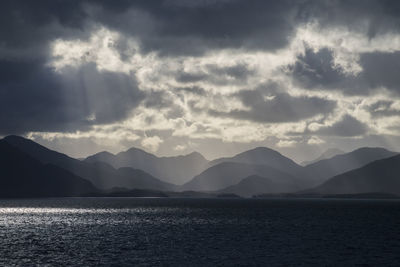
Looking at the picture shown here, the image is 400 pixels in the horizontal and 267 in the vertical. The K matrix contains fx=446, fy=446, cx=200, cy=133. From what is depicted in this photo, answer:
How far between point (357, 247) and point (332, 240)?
40.2 ft

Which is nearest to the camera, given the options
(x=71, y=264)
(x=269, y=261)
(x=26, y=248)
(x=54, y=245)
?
(x=71, y=264)

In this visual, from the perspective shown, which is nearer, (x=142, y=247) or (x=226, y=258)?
(x=226, y=258)

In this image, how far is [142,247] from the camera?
91812mm

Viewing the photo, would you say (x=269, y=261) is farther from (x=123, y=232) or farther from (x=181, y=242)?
(x=123, y=232)

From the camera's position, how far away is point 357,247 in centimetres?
9369

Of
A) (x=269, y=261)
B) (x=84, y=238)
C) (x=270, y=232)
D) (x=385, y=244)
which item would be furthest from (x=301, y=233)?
(x=84, y=238)

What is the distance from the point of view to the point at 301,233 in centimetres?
12162

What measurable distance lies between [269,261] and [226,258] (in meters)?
7.74

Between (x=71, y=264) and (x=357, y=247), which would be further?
(x=357, y=247)

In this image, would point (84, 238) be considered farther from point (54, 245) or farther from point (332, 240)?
point (332, 240)

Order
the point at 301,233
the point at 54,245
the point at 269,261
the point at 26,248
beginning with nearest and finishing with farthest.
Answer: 1. the point at 269,261
2. the point at 26,248
3. the point at 54,245
4. the point at 301,233

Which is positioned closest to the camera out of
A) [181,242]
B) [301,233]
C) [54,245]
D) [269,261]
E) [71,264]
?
[71,264]

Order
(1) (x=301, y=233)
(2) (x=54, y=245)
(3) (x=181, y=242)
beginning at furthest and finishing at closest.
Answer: (1) (x=301, y=233)
(3) (x=181, y=242)
(2) (x=54, y=245)

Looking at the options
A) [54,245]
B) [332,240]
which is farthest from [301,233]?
[54,245]
